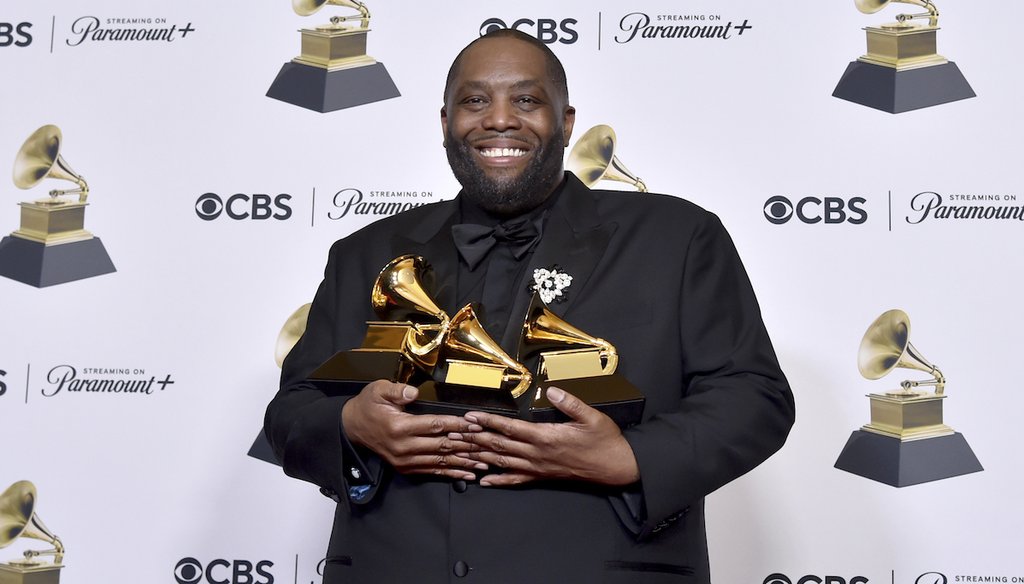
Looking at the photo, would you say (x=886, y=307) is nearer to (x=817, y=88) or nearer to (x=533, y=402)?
(x=817, y=88)

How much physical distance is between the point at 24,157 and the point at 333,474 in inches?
80.9

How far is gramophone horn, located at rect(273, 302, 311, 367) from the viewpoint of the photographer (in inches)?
126

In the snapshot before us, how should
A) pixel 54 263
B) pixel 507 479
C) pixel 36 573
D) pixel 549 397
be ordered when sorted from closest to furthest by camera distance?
pixel 549 397 → pixel 507 479 → pixel 36 573 → pixel 54 263

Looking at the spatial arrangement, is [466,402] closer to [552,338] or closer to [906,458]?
[552,338]

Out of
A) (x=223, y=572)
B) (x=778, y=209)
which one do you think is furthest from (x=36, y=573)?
(x=778, y=209)

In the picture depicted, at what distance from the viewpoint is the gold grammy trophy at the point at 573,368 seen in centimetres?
172

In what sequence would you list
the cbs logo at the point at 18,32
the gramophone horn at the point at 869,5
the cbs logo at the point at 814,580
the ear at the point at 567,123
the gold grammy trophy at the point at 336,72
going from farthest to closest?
the cbs logo at the point at 18,32
the gold grammy trophy at the point at 336,72
the gramophone horn at the point at 869,5
the cbs logo at the point at 814,580
the ear at the point at 567,123

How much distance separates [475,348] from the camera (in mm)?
1749

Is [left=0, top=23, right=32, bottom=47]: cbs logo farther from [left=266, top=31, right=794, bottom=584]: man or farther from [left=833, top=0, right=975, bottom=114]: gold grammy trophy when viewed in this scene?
[left=833, top=0, right=975, bottom=114]: gold grammy trophy

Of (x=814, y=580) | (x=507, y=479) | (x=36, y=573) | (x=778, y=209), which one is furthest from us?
(x=36, y=573)

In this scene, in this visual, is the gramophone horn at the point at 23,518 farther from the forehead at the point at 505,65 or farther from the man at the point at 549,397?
the forehead at the point at 505,65

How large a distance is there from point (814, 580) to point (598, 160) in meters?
1.28

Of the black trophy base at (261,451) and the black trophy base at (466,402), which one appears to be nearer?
the black trophy base at (466,402)

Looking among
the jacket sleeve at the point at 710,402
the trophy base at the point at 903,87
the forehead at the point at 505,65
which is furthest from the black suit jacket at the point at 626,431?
the trophy base at the point at 903,87
